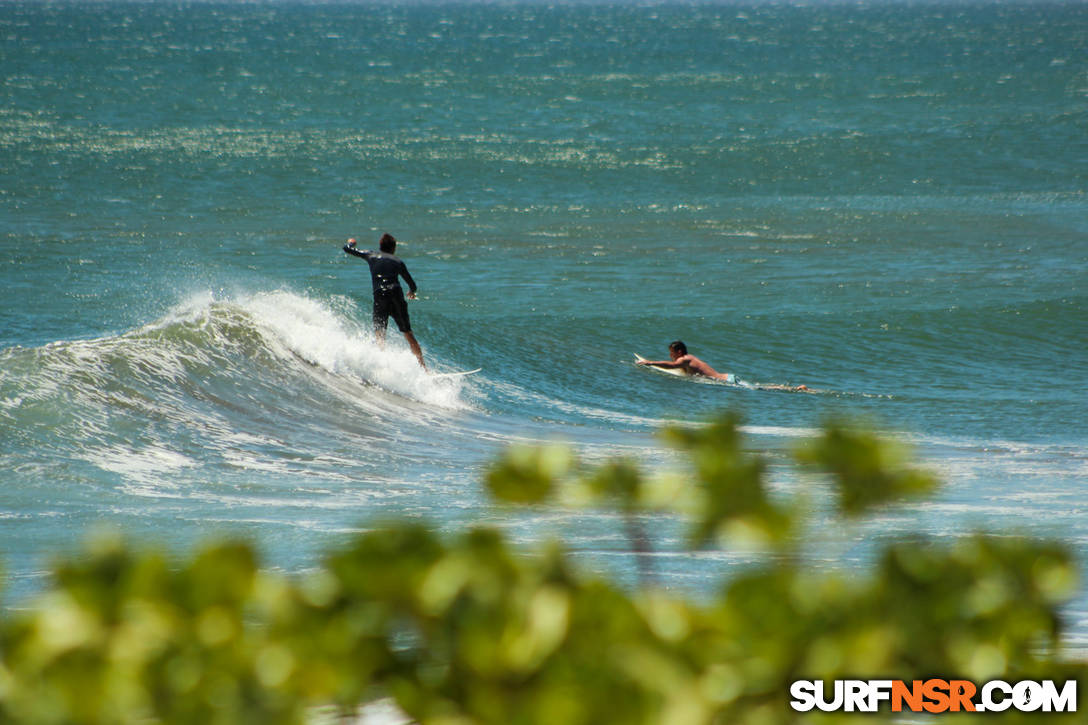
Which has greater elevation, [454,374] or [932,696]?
[932,696]

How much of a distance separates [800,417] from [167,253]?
1556 centimetres

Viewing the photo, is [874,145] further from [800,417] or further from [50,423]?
[50,423]

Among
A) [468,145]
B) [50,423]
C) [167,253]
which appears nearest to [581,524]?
[50,423]

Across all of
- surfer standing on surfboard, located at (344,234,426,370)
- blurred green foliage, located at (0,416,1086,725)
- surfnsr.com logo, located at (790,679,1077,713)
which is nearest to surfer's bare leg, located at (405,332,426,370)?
surfer standing on surfboard, located at (344,234,426,370)

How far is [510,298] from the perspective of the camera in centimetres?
2094

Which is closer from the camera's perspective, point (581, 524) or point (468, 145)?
point (581, 524)

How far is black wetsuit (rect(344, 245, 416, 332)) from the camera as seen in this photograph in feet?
41.7

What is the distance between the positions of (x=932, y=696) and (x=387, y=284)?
11737 millimetres

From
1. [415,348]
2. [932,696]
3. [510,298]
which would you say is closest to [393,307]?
[415,348]

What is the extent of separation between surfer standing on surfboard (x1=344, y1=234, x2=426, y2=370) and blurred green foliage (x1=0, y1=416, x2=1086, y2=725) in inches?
439

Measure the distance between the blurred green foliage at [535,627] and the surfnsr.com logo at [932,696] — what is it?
0.01 m

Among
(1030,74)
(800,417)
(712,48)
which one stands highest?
(712,48)

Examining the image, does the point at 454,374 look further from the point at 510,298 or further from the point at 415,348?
the point at 510,298

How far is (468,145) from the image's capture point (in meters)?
42.7
